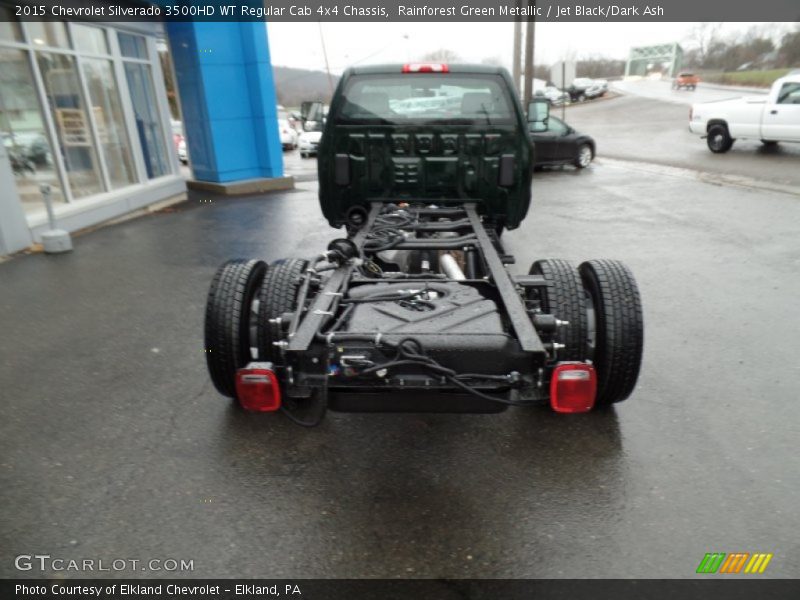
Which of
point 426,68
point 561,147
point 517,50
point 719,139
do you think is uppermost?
point 517,50

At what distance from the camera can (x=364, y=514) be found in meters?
2.59

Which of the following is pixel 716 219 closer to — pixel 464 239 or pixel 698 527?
pixel 464 239

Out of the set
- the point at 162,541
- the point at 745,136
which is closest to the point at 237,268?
the point at 162,541

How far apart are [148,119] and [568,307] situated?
36.7 feet

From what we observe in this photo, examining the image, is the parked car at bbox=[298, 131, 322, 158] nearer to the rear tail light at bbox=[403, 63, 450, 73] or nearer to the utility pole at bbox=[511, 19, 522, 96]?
the utility pole at bbox=[511, 19, 522, 96]

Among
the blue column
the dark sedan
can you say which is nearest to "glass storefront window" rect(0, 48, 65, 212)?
the blue column

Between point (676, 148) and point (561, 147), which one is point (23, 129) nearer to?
point (561, 147)

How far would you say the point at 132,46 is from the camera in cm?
1091

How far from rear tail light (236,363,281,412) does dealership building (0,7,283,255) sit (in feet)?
21.0

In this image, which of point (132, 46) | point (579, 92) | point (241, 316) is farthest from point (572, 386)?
point (579, 92)

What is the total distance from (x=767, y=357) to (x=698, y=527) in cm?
216

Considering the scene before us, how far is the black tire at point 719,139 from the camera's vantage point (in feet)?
49.8

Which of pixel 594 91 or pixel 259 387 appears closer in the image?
pixel 259 387

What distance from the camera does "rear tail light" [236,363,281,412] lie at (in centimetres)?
248
